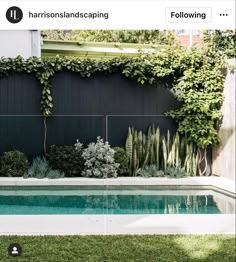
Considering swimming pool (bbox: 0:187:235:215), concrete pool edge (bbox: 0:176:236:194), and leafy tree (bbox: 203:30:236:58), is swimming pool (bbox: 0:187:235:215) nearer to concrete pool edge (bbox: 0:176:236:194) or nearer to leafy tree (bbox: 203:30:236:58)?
concrete pool edge (bbox: 0:176:236:194)

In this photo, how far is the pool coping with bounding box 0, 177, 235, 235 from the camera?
42.5 inches

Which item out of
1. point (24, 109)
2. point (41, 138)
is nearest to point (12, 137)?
point (41, 138)

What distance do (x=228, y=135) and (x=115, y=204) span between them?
0.63 meters

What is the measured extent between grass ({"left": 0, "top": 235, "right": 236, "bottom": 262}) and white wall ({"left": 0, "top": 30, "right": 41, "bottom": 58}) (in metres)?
0.62

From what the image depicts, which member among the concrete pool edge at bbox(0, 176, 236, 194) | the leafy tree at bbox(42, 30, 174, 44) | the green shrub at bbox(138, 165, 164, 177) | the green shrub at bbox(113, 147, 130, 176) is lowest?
the concrete pool edge at bbox(0, 176, 236, 194)

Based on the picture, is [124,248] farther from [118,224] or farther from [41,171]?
[41,171]

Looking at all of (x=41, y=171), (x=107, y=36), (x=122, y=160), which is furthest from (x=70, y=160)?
(x=107, y=36)

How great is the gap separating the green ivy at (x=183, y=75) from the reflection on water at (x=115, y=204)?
0.62 feet

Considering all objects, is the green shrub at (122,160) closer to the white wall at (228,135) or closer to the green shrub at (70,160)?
the green shrub at (70,160)

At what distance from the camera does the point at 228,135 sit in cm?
98
